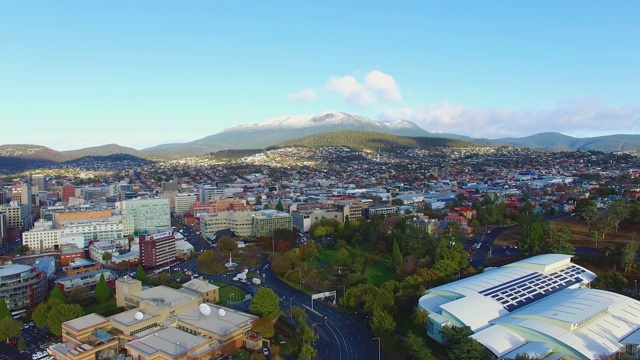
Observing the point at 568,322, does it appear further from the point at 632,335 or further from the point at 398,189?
the point at 398,189

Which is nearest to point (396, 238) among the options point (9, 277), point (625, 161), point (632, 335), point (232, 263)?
point (232, 263)

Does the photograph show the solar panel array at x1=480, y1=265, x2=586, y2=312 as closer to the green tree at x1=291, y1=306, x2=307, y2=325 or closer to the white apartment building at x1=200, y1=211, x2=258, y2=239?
the green tree at x1=291, y1=306, x2=307, y2=325

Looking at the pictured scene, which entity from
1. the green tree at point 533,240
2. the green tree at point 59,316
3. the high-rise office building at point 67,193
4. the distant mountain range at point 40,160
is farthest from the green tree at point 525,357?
the distant mountain range at point 40,160

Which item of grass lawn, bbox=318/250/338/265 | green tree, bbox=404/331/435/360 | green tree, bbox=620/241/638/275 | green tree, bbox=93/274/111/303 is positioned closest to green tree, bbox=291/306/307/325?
green tree, bbox=404/331/435/360

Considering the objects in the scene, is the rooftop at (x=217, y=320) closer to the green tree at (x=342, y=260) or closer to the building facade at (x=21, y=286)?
the building facade at (x=21, y=286)

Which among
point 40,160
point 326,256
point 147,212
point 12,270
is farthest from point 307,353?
point 40,160

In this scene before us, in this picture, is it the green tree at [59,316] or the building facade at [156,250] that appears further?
the building facade at [156,250]
